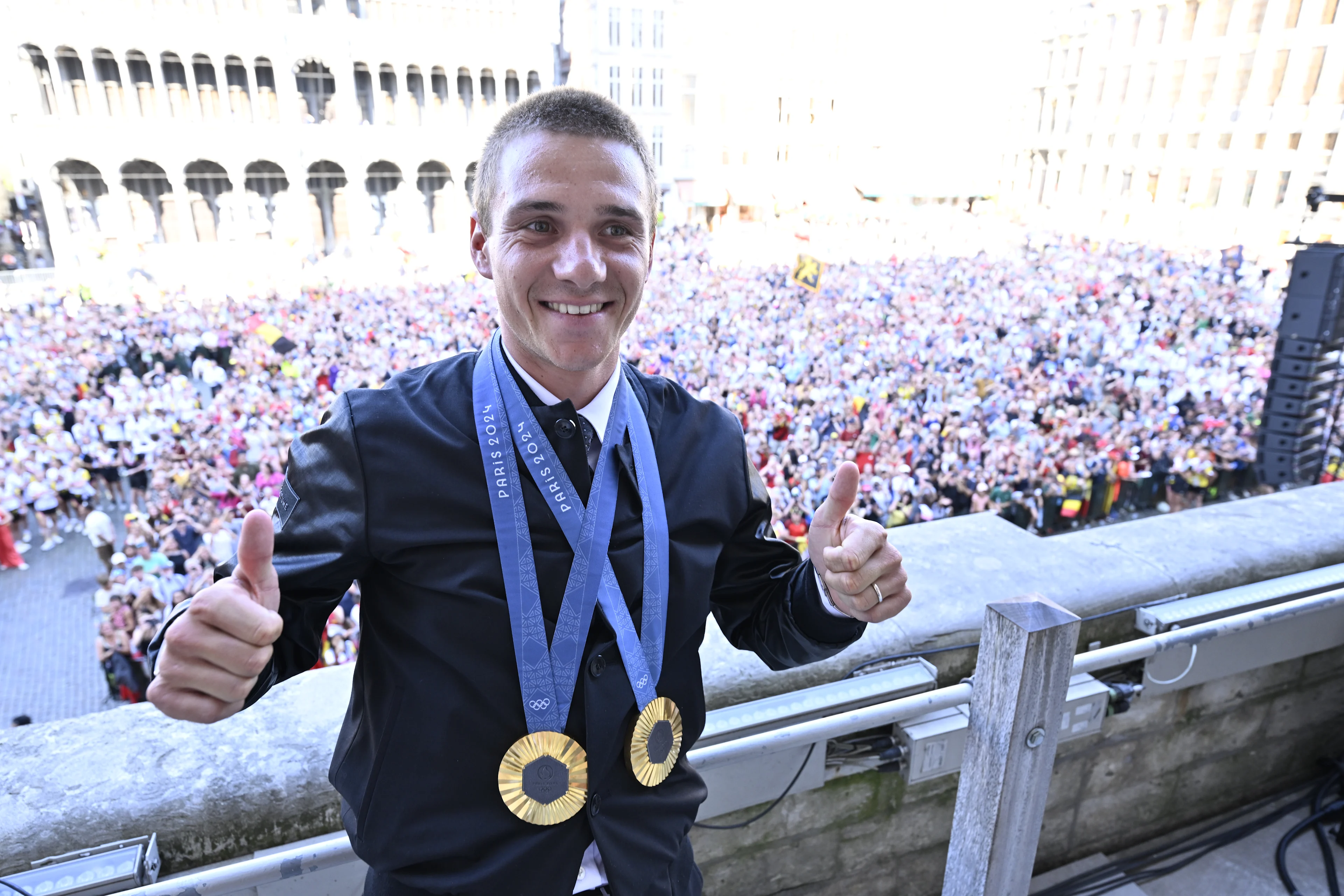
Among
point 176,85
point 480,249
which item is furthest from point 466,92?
point 480,249

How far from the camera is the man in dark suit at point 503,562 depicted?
1134 mm

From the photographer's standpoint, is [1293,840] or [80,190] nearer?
[1293,840]

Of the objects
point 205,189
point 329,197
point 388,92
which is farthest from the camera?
point 388,92

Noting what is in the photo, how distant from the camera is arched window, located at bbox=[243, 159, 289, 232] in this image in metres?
33.3

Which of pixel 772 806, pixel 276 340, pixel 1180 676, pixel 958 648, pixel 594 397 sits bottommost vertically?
pixel 276 340

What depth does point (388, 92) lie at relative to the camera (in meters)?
35.3

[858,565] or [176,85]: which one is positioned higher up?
[176,85]

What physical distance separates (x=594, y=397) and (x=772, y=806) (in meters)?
1.33

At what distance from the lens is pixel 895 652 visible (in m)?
2.18

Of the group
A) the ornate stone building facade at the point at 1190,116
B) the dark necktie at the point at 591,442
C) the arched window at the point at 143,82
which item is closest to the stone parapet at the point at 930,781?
the dark necktie at the point at 591,442

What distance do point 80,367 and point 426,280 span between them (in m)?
11.9

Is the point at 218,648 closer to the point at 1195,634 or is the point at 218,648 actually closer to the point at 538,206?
the point at 538,206

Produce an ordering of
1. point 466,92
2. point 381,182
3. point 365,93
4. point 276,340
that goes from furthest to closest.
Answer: point 466,92, point 381,182, point 365,93, point 276,340

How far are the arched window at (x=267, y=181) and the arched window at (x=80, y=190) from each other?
5133 mm
